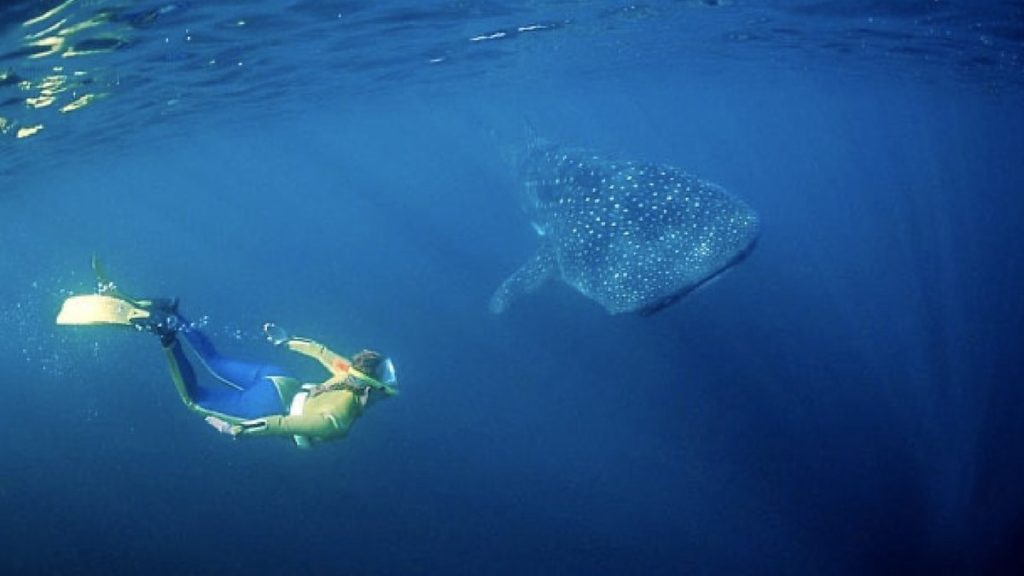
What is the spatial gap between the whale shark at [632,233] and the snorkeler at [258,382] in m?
3.27

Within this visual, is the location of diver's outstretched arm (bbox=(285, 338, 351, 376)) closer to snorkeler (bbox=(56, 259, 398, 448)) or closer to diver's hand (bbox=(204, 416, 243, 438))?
snorkeler (bbox=(56, 259, 398, 448))

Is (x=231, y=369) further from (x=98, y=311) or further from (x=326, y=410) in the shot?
(x=326, y=410)

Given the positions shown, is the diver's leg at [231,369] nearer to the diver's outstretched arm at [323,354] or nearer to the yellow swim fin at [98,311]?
the yellow swim fin at [98,311]

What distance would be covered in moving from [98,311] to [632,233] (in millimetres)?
6799

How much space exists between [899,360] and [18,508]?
2145 centimetres

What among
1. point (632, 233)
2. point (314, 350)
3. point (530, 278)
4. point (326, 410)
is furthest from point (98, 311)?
point (632, 233)

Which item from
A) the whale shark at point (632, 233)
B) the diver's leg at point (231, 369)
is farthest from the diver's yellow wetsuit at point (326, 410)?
the whale shark at point (632, 233)

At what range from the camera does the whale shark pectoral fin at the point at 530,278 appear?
10508 millimetres

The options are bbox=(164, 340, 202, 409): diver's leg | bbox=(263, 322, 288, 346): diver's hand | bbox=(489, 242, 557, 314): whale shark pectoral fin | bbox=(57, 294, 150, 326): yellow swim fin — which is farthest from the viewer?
bbox=(489, 242, 557, 314): whale shark pectoral fin

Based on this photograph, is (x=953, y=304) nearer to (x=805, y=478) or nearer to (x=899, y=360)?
(x=899, y=360)

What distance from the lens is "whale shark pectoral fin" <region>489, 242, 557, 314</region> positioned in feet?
34.5

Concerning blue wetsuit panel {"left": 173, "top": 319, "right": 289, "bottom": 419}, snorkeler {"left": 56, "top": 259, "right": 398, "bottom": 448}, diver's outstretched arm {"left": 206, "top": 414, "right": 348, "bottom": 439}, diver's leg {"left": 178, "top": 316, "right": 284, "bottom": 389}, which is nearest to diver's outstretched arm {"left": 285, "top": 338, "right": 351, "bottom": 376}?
snorkeler {"left": 56, "top": 259, "right": 398, "bottom": 448}

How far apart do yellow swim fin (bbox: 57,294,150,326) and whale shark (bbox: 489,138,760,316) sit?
5.34 m

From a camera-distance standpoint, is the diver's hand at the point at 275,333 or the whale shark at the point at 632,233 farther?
the whale shark at the point at 632,233
